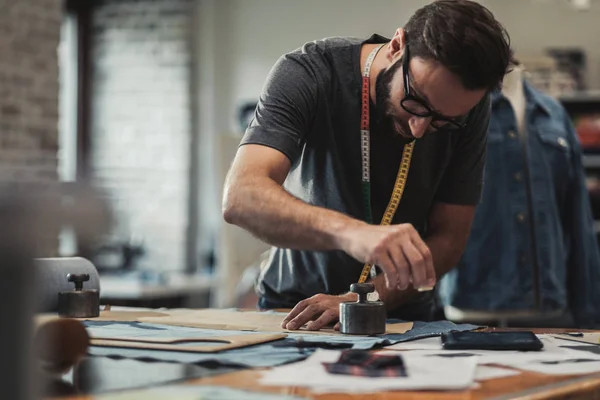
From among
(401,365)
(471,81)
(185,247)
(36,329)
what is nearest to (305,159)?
(471,81)

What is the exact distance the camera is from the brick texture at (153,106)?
24.2 ft

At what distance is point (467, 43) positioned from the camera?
1894mm

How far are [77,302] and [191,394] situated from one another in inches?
37.3

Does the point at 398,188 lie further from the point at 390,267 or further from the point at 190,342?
the point at 190,342

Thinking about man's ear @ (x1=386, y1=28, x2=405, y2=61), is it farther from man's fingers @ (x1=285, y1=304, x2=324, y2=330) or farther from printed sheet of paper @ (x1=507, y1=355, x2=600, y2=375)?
printed sheet of paper @ (x1=507, y1=355, x2=600, y2=375)

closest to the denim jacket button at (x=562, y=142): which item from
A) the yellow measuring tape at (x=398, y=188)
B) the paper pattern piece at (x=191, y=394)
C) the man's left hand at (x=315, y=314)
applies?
the yellow measuring tape at (x=398, y=188)

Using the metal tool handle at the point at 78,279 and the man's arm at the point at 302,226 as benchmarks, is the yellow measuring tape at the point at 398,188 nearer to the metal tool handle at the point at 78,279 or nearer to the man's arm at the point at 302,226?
the man's arm at the point at 302,226

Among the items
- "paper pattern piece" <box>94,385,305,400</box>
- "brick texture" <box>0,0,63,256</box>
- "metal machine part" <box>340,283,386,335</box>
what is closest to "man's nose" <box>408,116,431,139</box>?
"metal machine part" <box>340,283,386,335</box>

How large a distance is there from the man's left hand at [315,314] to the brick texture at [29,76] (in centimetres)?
349

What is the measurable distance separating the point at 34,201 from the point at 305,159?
5.73 feet

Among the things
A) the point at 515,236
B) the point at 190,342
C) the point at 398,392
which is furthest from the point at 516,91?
the point at 398,392

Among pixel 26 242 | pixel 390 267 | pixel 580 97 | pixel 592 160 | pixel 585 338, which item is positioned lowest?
pixel 585 338

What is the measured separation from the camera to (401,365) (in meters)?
1.29

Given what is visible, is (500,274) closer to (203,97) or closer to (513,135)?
(513,135)
